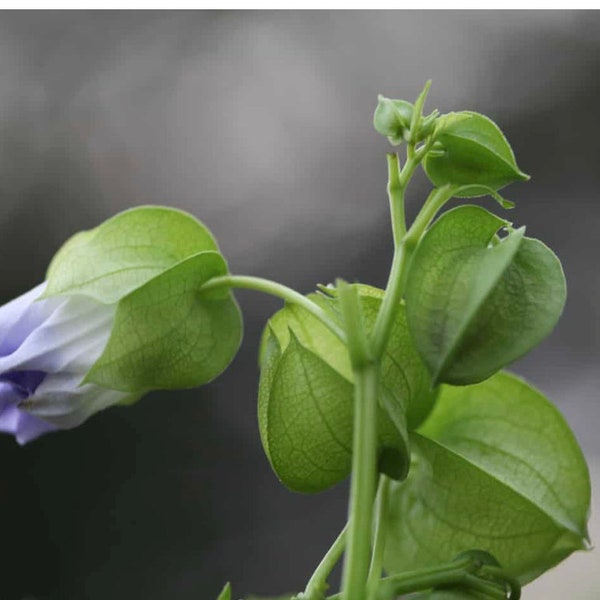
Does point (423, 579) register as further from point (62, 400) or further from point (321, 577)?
point (62, 400)

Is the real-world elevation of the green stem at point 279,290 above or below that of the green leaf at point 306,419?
above

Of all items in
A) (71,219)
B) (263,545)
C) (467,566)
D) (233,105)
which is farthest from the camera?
(233,105)

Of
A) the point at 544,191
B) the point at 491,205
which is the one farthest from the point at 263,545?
the point at 544,191

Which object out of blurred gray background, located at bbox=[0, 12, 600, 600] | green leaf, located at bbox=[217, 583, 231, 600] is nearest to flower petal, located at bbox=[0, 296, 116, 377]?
green leaf, located at bbox=[217, 583, 231, 600]

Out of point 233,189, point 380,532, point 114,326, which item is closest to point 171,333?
A: point 114,326

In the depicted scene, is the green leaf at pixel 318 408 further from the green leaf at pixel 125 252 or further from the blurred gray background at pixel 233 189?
the blurred gray background at pixel 233 189

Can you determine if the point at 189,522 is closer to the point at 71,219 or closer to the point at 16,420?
the point at 71,219

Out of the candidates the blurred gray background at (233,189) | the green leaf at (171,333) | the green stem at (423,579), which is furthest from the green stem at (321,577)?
the blurred gray background at (233,189)
